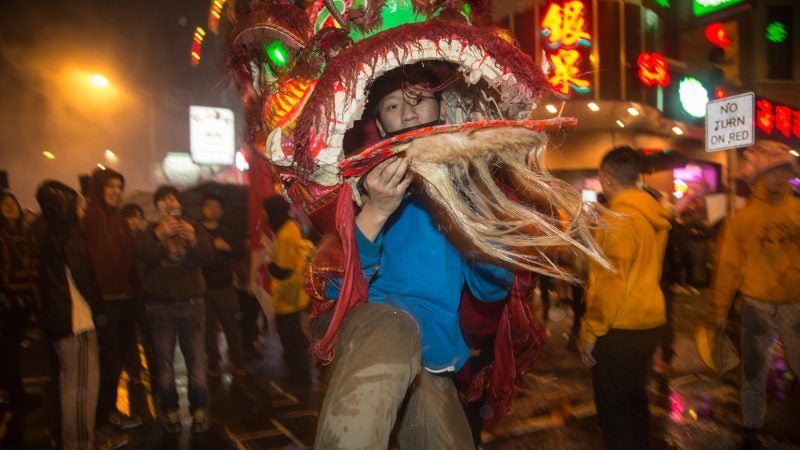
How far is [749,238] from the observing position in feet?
12.5

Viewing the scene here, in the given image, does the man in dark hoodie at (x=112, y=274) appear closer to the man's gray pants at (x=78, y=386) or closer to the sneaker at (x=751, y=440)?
the man's gray pants at (x=78, y=386)

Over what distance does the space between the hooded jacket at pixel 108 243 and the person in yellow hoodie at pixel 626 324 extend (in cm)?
423

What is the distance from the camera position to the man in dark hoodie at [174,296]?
4578mm

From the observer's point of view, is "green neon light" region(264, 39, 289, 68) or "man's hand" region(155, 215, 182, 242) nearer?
"green neon light" region(264, 39, 289, 68)

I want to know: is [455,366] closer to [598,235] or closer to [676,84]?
[598,235]

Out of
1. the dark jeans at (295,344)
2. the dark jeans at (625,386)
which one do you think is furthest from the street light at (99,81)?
the dark jeans at (625,386)

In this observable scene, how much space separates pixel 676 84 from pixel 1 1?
2548 cm

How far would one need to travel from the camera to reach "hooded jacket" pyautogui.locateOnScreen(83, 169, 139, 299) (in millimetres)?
4691

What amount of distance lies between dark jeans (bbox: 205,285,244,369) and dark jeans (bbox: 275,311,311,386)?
25.8 inches

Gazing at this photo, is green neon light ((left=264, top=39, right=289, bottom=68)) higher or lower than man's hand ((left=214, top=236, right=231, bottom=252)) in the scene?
higher

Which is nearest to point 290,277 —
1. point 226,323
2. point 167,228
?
point 226,323

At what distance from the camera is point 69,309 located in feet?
12.7

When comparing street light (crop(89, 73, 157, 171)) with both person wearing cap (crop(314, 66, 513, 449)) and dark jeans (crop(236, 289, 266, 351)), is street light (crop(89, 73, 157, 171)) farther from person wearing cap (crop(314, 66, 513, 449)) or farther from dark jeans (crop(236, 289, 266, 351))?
person wearing cap (crop(314, 66, 513, 449))

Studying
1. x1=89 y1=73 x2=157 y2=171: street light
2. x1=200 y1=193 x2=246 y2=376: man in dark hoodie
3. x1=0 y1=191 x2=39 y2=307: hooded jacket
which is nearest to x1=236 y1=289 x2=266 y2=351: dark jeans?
x1=200 y1=193 x2=246 y2=376: man in dark hoodie
